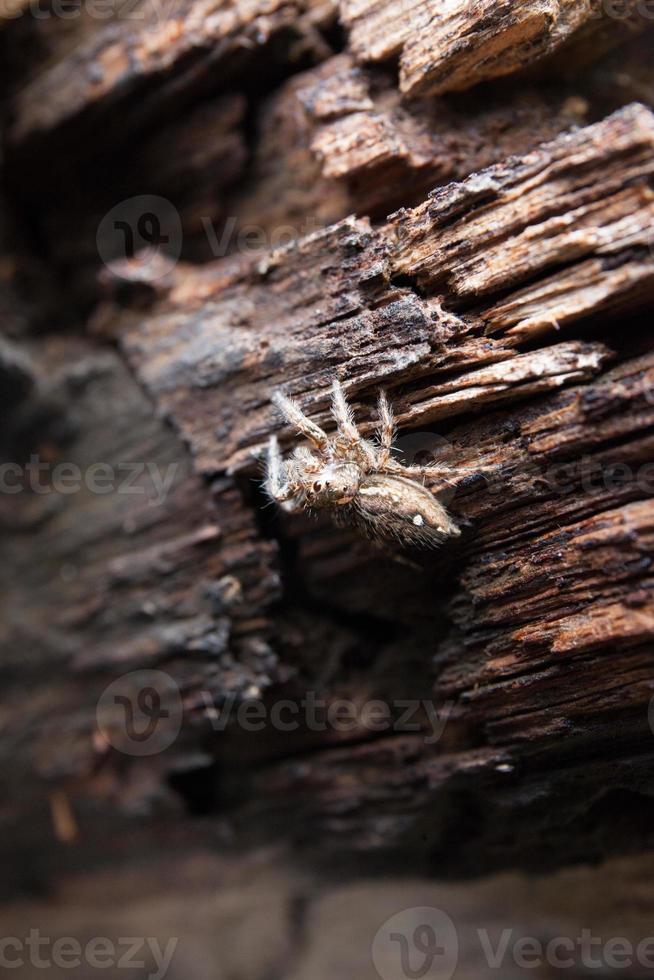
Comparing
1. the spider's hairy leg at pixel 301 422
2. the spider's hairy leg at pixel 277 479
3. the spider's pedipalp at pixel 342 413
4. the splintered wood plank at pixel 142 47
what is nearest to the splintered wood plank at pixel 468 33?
→ the splintered wood plank at pixel 142 47

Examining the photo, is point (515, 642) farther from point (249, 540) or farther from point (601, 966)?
point (601, 966)

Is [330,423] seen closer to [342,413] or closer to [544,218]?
[342,413]

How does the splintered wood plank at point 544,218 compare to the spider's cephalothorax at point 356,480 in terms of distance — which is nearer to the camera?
the splintered wood plank at point 544,218

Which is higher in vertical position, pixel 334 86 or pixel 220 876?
pixel 334 86

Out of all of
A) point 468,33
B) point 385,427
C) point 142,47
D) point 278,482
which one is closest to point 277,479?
point 278,482

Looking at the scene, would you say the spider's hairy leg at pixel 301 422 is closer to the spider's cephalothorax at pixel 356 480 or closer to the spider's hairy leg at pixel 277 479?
the spider's cephalothorax at pixel 356 480

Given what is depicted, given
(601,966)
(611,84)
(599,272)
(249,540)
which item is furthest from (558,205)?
(601,966)

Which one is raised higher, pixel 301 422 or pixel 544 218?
pixel 544 218

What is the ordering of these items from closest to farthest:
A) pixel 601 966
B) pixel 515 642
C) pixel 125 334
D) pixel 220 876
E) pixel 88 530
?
pixel 515 642 < pixel 601 966 < pixel 125 334 < pixel 88 530 < pixel 220 876
